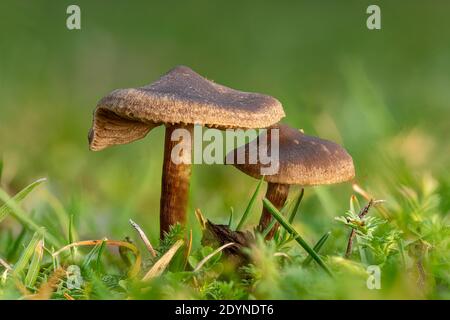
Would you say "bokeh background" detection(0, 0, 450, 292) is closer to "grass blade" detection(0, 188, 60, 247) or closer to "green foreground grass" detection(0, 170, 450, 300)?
"grass blade" detection(0, 188, 60, 247)

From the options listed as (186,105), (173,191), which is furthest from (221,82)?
(186,105)

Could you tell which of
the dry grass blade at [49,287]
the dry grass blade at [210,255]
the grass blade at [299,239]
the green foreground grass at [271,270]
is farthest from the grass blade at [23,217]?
the grass blade at [299,239]

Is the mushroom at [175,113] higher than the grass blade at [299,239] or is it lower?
higher

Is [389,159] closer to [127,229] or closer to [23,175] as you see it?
[127,229]

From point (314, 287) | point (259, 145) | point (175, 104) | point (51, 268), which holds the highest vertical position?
point (175, 104)

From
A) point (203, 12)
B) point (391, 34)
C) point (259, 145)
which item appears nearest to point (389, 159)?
point (259, 145)

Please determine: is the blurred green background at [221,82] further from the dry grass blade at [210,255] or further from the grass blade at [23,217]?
the dry grass blade at [210,255]

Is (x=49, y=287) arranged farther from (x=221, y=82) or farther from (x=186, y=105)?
(x=221, y=82)
